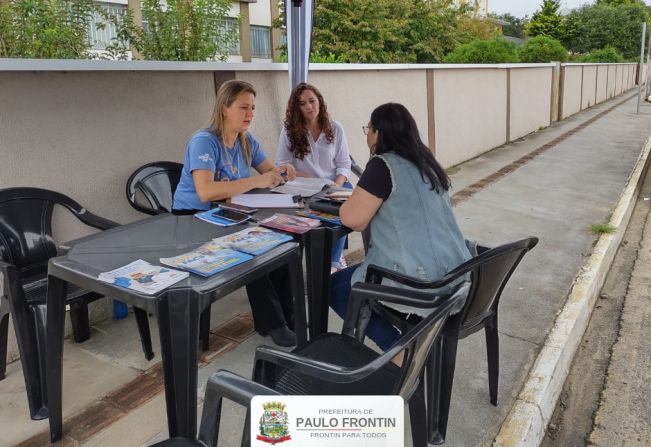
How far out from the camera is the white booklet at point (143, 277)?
6.43ft

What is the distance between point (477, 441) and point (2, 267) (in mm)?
2196

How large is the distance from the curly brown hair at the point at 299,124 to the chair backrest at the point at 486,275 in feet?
7.00

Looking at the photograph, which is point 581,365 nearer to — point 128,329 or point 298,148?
point 298,148

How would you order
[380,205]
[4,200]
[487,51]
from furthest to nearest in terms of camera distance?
[487,51] < [4,200] < [380,205]

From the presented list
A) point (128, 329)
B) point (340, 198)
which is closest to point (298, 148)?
point (340, 198)

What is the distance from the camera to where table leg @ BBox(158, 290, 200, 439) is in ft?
6.37

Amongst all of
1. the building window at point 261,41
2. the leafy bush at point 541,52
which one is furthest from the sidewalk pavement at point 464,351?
the building window at point 261,41

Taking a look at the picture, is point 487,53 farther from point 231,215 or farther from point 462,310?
point 462,310

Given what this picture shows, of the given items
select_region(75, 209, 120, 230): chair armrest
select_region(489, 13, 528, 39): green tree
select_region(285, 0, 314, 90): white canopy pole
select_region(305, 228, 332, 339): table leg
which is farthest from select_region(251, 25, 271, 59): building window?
select_region(489, 13, 528, 39): green tree

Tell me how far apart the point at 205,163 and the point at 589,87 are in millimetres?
22626

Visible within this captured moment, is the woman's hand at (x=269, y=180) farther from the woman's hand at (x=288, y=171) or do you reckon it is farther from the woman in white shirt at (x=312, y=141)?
the woman in white shirt at (x=312, y=141)

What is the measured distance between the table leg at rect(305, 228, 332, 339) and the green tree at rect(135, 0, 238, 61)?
3731 millimetres

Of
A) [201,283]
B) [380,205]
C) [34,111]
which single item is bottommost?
[201,283]

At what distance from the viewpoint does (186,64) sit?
4020mm
